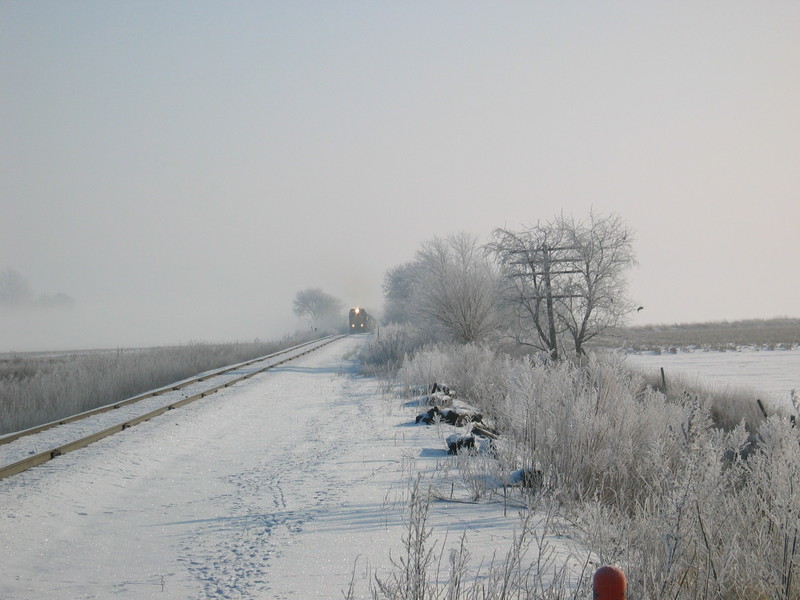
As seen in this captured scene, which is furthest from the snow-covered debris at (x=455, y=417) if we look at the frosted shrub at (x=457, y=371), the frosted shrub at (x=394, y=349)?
the frosted shrub at (x=394, y=349)

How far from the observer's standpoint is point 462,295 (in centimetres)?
2614

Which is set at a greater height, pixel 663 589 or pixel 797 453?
pixel 797 453

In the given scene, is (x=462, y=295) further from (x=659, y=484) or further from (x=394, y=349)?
(x=659, y=484)

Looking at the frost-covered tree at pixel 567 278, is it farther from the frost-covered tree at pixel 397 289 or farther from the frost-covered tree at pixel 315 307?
the frost-covered tree at pixel 315 307

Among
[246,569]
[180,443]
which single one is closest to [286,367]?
[180,443]

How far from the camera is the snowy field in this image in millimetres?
19000

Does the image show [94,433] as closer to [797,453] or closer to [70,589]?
[70,589]

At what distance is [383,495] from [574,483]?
1823 mm

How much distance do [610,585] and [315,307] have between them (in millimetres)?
129353

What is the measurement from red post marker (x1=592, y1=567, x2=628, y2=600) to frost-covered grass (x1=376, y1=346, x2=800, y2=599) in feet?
4.42

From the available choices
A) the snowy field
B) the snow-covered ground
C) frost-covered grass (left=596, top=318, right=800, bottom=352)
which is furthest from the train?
the snow-covered ground

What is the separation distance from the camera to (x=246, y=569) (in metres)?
4.21

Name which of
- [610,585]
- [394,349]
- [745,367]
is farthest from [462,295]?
[610,585]

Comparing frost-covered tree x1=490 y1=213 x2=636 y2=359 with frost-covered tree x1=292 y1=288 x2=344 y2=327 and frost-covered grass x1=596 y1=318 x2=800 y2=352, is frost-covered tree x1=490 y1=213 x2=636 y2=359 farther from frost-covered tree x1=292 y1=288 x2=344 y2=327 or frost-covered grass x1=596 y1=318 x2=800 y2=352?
frost-covered tree x1=292 y1=288 x2=344 y2=327
